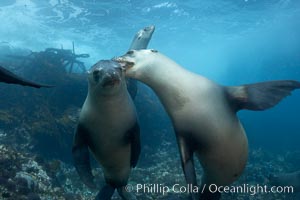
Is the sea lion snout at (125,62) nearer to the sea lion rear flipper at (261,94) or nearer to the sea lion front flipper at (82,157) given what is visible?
the sea lion front flipper at (82,157)

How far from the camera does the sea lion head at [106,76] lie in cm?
315

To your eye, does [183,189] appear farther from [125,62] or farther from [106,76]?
[106,76]

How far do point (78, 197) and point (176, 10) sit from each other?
766 inches

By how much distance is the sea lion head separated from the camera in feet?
10.3

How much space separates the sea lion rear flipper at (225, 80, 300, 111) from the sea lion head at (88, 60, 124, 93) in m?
1.44

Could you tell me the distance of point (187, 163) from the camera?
133 inches

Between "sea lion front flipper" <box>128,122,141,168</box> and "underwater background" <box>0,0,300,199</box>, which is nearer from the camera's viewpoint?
"sea lion front flipper" <box>128,122,141,168</box>

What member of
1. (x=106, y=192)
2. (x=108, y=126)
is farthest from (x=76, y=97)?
(x=108, y=126)

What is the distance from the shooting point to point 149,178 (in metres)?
8.35

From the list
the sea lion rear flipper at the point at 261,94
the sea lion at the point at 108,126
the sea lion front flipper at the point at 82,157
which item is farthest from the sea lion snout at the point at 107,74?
the sea lion rear flipper at the point at 261,94

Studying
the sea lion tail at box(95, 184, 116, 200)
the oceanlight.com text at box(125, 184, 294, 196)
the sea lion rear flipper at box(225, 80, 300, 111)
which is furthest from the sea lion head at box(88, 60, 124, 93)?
the oceanlight.com text at box(125, 184, 294, 196)

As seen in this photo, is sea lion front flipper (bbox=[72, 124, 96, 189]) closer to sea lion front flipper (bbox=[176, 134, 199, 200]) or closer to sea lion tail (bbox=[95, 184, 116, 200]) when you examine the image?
sea lion tail (bbox=[95, 184, 116, 200])

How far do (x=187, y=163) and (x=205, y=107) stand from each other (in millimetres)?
720

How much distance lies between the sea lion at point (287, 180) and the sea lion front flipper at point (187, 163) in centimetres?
792
